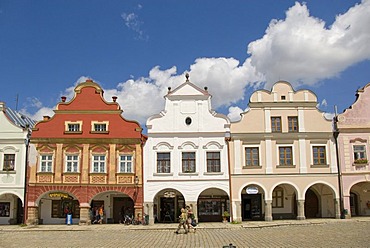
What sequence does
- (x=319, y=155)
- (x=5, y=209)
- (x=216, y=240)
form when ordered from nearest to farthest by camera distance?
(x=216, y=240) → (x=319, y=155) → (x=5, y=209)

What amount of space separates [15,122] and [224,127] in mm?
17144

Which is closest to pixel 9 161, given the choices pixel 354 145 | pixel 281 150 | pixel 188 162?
pixel 188 162

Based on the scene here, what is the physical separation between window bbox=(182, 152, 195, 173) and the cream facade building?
9.65 feet

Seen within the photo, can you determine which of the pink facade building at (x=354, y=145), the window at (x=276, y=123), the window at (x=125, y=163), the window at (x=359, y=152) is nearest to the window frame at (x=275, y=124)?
the window at (x=276, y=123)

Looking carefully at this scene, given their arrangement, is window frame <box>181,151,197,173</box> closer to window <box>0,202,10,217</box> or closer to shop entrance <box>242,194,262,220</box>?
shop entrance <box>242,194,262,220</box>

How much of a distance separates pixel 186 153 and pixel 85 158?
7627 millimetres

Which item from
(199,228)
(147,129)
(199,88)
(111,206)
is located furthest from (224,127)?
(111,206)

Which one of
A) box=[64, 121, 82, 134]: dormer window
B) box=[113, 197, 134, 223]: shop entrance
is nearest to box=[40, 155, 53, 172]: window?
box=[64, 121, 82, 134]: dormer window

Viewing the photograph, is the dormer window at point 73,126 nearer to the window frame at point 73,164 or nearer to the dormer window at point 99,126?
the dormer window at point 99,126

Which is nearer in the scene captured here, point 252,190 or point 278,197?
point 252,190

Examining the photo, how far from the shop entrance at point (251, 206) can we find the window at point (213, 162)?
12.2 feet

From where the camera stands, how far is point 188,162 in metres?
33.2

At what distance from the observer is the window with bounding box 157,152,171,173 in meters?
33.0

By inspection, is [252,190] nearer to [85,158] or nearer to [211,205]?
[211,205]
